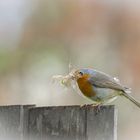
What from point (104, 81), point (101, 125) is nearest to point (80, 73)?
point (104, 81)

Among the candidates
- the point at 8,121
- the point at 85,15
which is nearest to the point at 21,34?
the point at 85,15

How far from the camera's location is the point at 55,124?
2582 mm

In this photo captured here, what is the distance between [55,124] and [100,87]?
57.5 inches

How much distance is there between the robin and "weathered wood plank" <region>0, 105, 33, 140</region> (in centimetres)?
120

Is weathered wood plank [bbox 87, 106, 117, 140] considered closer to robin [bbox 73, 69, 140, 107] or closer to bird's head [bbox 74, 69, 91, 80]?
bird's head [bbox 74, 69, 91, 80]

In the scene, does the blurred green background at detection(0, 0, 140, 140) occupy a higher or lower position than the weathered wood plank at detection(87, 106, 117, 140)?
higher

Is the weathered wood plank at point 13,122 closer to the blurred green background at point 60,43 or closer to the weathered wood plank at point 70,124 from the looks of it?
the weathered wood plank at point 70,124

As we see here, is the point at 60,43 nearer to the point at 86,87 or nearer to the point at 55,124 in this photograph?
the point at 86,87

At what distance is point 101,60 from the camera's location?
8641 mm

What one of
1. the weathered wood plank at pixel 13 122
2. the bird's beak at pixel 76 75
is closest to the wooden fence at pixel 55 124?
the weathered wood plank at pixel 13 122

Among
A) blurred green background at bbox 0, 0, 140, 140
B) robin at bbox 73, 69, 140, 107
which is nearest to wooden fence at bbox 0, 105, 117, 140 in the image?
robin at bbox 73, 69, 140, 107

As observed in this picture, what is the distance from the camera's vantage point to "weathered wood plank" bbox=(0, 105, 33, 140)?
2570 mm

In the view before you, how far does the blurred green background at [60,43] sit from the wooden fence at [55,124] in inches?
196

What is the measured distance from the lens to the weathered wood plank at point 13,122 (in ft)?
8.43
